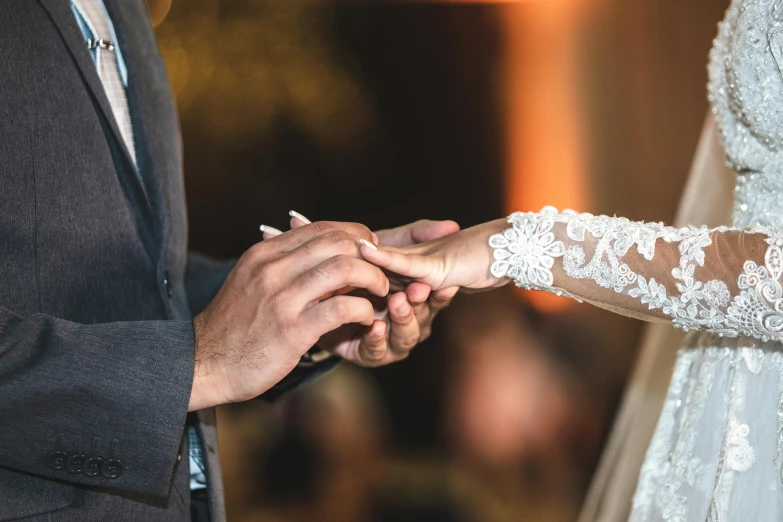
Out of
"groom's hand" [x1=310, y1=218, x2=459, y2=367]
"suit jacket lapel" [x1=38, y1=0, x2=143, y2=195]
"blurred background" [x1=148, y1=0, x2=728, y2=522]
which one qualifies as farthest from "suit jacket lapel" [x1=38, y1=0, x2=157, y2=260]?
"blurred background" [x1=148, y1=0, x2=728, y2=522]

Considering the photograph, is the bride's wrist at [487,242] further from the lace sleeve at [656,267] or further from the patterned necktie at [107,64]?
the patterned necktie at [107,64]

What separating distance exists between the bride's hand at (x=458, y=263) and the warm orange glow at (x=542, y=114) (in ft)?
10.4

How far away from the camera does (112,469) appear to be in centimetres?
104


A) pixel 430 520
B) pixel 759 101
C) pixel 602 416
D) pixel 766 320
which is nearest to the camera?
pixel 766 320

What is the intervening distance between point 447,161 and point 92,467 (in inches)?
140

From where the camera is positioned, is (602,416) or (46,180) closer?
(46,180)

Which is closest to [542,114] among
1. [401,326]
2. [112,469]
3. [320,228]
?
[401,326]

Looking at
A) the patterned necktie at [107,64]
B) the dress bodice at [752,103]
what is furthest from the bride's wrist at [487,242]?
the patterned necktie at [107,64]

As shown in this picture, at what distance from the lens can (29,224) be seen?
3.69ft

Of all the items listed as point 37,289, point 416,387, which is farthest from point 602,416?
point 37,289

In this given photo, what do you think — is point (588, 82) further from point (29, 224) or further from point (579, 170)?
point (29, 224)

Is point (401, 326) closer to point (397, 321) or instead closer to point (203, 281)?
point (397, 321)

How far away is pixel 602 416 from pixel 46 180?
3706 millimetres

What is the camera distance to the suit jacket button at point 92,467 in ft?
3.38
